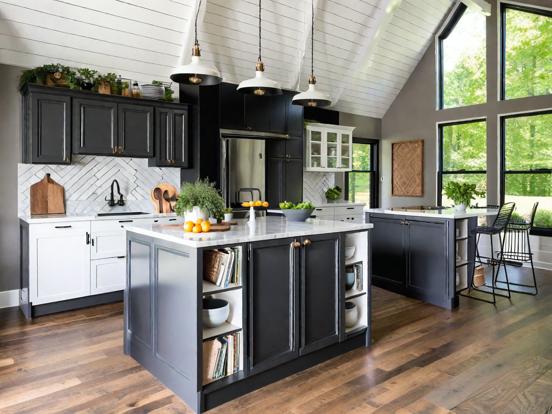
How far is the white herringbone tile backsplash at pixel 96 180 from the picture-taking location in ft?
14.8

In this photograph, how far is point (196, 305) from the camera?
2.35 m

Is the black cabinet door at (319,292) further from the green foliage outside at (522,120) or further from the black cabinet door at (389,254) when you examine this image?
the green foliage outside at (522,120)

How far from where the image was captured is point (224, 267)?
2.53 m

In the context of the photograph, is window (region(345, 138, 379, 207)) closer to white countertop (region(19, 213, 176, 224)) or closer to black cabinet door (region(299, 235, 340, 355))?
white countertop (region(19, 213, 176, 224))

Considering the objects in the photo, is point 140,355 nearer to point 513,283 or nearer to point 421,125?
point 513,283

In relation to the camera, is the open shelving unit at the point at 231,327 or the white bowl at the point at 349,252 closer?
the open shelving unit at the point at 231,327

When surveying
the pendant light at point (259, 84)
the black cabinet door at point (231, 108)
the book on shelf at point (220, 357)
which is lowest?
the book on shelf at point (220, 357)

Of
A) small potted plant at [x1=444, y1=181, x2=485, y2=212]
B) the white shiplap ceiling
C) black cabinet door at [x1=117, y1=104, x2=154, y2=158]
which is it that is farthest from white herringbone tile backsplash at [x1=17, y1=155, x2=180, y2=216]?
small potted plant at [x1=444, y1=181, x2=485, y2=212]

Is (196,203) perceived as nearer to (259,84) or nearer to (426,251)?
(259,84)

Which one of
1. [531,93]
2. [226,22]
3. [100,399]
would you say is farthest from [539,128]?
[100,399]

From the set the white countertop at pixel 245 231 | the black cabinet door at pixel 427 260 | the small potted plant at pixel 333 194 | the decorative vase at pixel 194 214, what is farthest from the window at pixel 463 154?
the decorative vase at pixel 194 214

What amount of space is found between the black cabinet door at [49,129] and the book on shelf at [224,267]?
257cm

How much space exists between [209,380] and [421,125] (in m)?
6.45

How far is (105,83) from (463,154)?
18.3 feet
